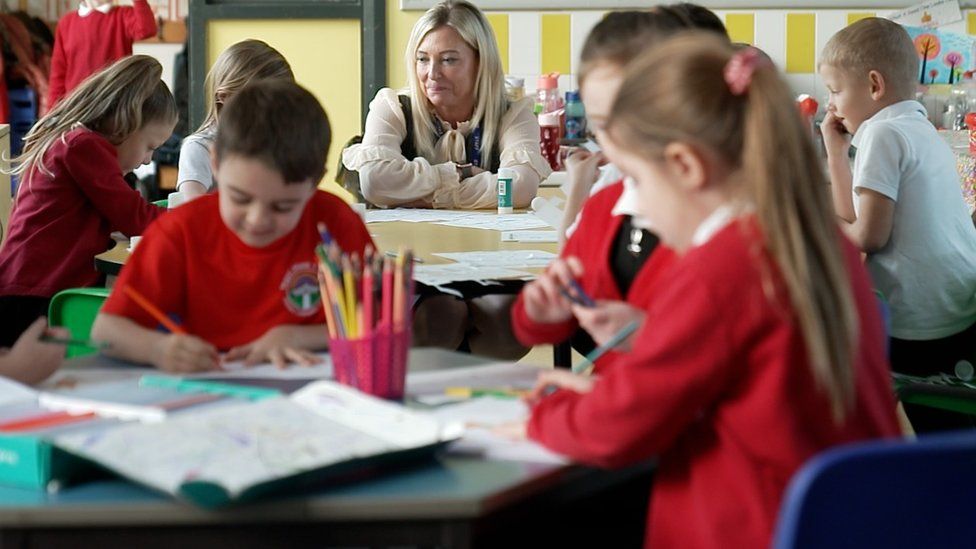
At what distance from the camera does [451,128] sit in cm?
374

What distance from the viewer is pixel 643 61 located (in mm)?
1328

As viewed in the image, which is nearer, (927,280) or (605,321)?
(605,321)

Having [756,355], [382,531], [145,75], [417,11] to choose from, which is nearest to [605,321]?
[756,355]

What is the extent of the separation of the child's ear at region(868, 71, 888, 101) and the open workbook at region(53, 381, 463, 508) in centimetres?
191

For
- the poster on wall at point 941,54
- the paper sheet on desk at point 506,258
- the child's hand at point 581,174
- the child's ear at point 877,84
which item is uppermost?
the poster on wall at point 941,54

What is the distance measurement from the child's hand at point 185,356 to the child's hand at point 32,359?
124mm

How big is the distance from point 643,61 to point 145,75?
203 cm

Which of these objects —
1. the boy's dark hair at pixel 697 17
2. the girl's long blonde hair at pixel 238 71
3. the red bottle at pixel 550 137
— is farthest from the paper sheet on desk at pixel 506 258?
the red bottle at pixel 550 137

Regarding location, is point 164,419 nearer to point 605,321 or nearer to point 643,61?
point 605,321

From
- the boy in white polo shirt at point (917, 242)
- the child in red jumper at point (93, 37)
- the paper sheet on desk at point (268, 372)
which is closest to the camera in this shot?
the paper sheet on desk at point (268, 372)

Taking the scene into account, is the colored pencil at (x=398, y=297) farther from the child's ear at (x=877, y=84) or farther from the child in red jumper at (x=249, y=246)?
the child's ear at (x=877, y=84)

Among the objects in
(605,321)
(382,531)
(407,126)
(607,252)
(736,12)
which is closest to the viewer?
(382,531)

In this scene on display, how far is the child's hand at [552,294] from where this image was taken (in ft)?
4.92

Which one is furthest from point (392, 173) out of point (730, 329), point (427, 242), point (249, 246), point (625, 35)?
point (730, 329)
